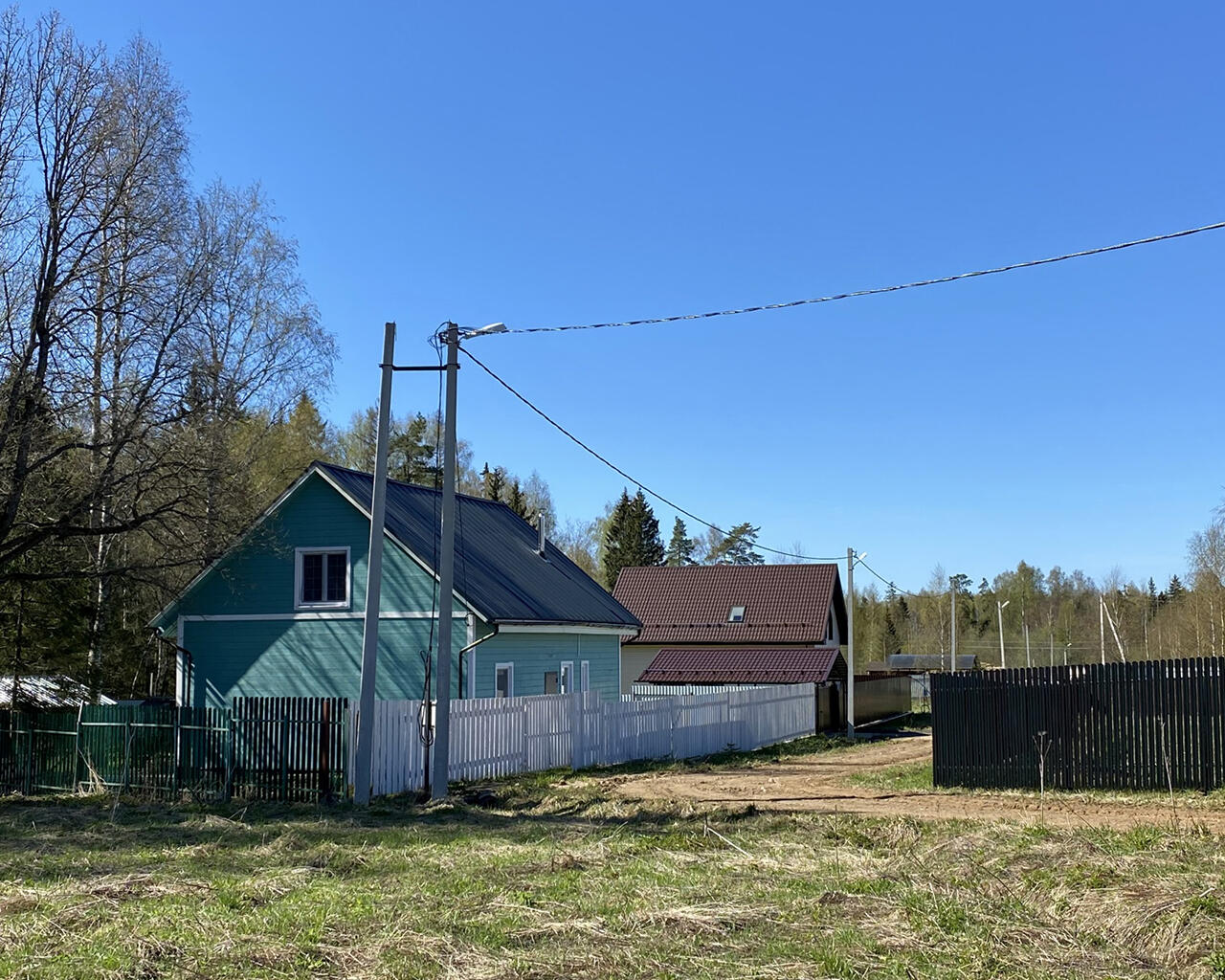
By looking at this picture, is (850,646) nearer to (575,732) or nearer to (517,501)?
(575,732)

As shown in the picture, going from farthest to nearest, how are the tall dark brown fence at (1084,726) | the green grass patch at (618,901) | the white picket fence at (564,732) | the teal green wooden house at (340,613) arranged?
the teal green wooden house at (340,613) < the white picket fence at (564,732) < the tall dark brown fence at (1084,726) < the green grass patch at (618,901)

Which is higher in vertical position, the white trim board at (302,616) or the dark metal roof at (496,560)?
the dark metal roof at (496,560)

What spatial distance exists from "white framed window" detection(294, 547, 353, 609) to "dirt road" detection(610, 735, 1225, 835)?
8.10 meters

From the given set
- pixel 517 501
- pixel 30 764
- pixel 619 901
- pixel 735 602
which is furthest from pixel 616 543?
pixel 619 901

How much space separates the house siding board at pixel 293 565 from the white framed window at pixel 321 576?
135 millimetres

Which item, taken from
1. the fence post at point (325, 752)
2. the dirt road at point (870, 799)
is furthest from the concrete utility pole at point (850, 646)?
the fence post at point (325, 752)

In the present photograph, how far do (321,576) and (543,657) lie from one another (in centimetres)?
516

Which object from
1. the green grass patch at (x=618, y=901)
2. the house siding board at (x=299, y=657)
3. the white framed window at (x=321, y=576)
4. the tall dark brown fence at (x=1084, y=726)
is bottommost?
the green grass patch at (x=618, y=901)

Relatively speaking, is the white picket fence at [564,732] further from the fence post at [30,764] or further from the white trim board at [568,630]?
the fence post at [30,764]

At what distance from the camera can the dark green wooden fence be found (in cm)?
1789

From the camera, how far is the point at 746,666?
40031mm

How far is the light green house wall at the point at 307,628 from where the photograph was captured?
24.8 m

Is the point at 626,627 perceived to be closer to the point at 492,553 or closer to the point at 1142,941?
the point at 492,553

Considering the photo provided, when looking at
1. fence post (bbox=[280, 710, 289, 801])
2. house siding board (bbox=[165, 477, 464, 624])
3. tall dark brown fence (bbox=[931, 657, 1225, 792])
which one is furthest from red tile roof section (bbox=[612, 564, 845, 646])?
fence post (bbox=[280, 710, 289, 801])
